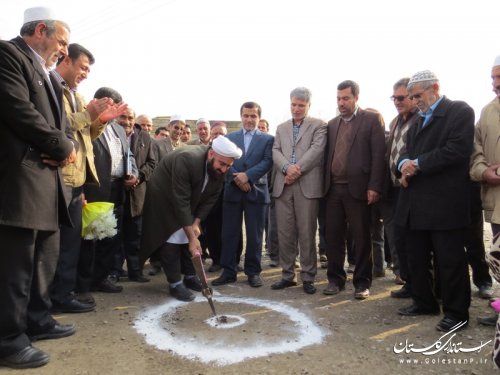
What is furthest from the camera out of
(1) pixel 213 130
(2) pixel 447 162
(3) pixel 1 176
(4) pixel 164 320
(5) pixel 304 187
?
(1) pixel 213 130

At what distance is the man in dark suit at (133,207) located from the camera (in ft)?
17.8

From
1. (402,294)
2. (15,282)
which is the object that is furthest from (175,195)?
(402,294)

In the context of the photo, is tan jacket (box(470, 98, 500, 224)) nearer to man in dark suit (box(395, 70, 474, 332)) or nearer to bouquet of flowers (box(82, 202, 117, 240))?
man in dark suit (box(395, 70, 474, 332))

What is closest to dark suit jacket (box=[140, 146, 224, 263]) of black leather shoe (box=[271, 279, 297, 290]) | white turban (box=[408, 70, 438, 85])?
black leather shoe (box=[271, 279, 297, 290])

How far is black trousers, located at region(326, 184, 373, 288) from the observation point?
15.8 ft

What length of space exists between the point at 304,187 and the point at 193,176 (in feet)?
4.29

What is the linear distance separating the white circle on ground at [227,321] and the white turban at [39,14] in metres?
2.82

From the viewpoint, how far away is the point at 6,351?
9.77 ft

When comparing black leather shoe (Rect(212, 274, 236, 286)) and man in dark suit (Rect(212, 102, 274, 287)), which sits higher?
man in dark suit (Rect(212, 102, 274, 287))

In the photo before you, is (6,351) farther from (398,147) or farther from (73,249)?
(398,147)

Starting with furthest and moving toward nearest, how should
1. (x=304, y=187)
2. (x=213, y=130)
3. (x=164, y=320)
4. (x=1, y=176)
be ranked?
(x=213, y=130) < (x=304, y=187) < (x=164, y=320) < (x=1, y=176)

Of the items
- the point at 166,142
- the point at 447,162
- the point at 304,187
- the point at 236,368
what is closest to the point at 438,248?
the point at 447,162

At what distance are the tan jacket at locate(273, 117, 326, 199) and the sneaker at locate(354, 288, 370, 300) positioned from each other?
1.14 meters

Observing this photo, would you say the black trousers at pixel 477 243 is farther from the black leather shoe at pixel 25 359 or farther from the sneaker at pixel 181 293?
the black leather shoe at pixel 25 359
